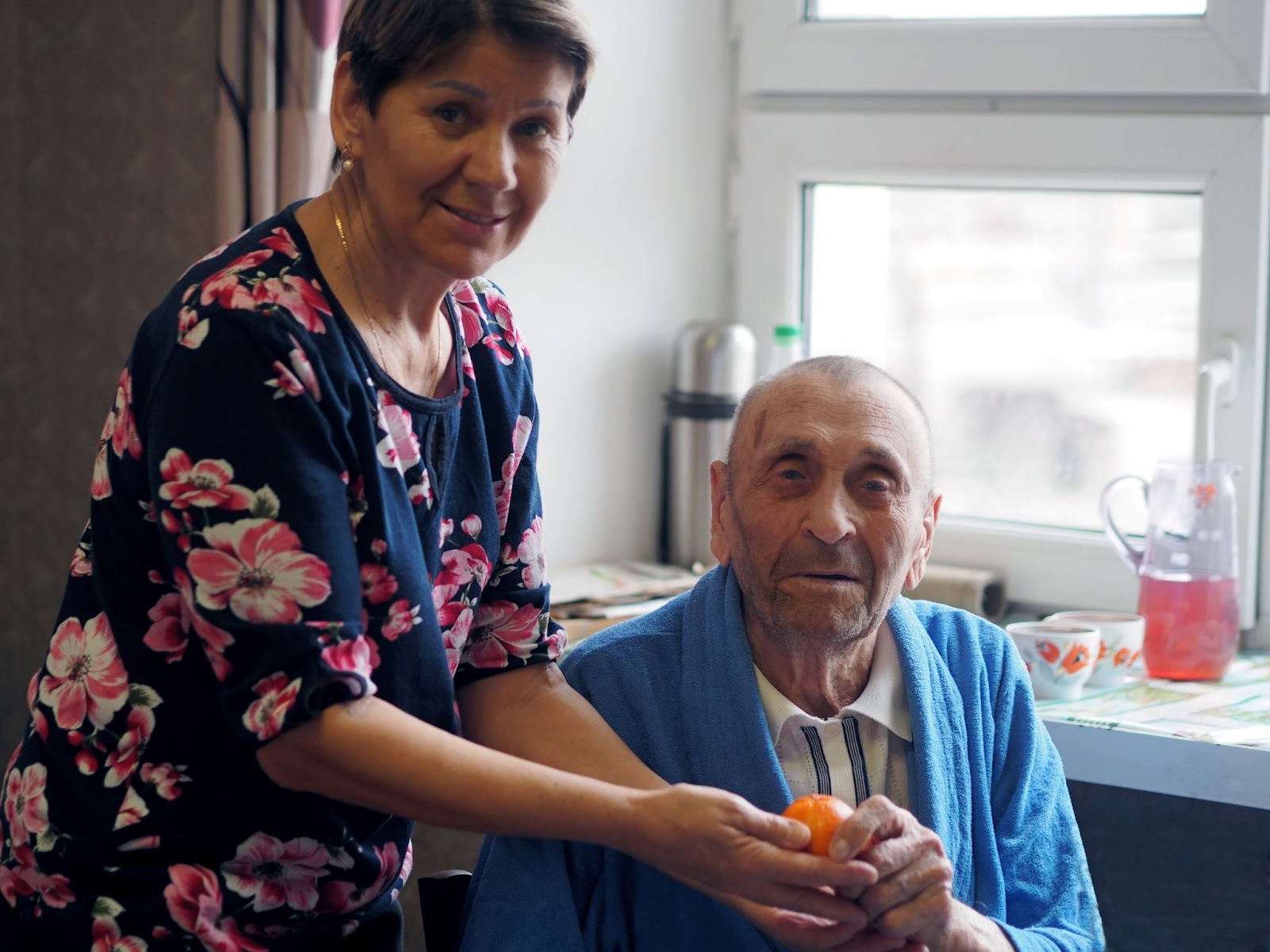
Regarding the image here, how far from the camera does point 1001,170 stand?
228 centimetres

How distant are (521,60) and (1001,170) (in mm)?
1332

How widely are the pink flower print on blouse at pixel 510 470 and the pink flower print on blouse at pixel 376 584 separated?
0.65ft

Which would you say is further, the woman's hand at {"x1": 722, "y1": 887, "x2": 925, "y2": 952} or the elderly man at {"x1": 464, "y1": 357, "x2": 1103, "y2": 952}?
the elderly man at {"x1": 464, "y1": 357, "x2": 1103, "y2": 952}

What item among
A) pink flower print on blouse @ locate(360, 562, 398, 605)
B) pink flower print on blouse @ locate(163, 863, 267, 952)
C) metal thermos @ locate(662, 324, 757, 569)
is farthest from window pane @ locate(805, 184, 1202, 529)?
pink flower print on blouse @ locate(163, 863, 267, 952)

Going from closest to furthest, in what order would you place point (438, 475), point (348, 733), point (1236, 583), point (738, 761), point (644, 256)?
1. point (348, 733)
2. point (438, 475)
3. point (738, 761)
4. point (1236, 583)
5. point (644, 256)

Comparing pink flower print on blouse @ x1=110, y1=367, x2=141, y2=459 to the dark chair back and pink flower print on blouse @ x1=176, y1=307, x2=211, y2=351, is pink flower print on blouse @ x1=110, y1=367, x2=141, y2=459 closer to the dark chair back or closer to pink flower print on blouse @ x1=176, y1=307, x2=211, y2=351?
pink flower print on blouse @ x1=176, y1=307, x2=211, y2=351

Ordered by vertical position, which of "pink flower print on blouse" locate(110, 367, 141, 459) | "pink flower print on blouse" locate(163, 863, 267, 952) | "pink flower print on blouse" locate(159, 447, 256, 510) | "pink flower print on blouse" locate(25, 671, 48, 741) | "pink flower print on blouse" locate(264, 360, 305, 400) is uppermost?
"pink flower print on blouse" locate(264, 360, 305, 400)

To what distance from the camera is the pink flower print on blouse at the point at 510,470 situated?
4.42 ft

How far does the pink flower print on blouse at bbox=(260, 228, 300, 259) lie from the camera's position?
1.13 metres

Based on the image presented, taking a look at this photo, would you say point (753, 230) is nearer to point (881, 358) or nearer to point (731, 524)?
point (881, 358)

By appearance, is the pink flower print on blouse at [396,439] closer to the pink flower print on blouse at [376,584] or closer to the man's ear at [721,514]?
the pink flower print on blouse at [376,584]

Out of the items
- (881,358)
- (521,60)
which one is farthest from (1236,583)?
(521,60)

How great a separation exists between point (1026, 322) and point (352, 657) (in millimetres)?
1550

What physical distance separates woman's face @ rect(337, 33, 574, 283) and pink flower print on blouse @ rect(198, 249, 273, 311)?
5.4 inches
